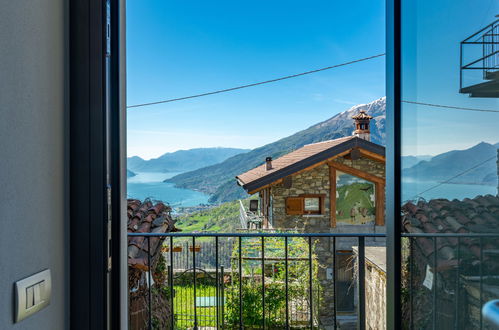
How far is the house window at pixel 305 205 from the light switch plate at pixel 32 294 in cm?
626

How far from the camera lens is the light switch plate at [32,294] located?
687 millimetres

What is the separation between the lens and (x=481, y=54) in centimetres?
61

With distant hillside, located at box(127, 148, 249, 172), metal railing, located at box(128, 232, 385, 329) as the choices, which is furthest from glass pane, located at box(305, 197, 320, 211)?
distant hillside, located at box(127, 148, 249, 172)

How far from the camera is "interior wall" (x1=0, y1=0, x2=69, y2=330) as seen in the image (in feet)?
2.19

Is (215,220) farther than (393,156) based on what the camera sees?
Yes

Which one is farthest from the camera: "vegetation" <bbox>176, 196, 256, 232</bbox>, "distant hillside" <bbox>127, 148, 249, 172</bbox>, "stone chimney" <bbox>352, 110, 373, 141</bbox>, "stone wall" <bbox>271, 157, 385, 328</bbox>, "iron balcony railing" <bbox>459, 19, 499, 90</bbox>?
"distant hillside" <bbox>127, 148, 249, 172</bbox>

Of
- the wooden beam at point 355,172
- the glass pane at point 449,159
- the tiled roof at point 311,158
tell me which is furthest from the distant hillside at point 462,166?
the wooden beam at point 355,172

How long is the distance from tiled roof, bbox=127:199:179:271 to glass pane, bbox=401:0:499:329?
2.01 meters

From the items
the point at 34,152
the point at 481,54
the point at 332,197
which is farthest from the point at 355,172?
the point at 34,152

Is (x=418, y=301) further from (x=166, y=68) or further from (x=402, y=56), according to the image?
(x=166, y=68)

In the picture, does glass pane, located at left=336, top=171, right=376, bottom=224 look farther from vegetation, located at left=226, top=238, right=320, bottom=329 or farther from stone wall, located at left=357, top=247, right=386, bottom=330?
stone wall, located at left=357, top=247, right=386, bottom=330

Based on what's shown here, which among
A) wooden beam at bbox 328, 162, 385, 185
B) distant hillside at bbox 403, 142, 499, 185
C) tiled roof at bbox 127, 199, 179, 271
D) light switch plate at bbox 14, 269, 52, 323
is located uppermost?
distant hillside at bbox 403, 142, 499, 185

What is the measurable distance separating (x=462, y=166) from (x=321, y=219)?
653 centimetres

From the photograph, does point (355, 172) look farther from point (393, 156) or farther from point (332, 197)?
point (393, 156)
